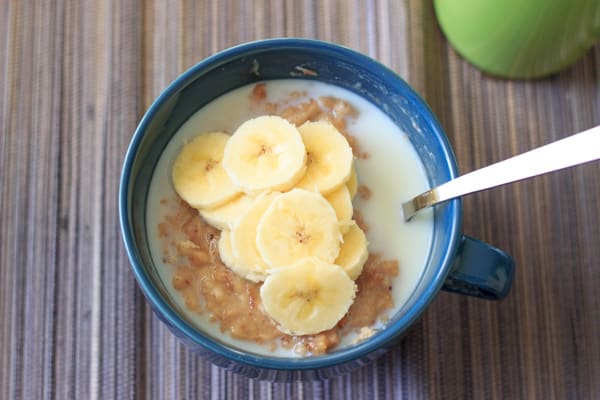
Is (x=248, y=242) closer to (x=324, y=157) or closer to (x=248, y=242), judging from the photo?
(x=248, y=242)

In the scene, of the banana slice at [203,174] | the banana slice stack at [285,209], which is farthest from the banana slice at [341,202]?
the banana slice at [203,174]

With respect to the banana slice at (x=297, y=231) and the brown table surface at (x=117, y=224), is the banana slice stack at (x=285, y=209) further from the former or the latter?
the brown table surface at (x=117, y=224)

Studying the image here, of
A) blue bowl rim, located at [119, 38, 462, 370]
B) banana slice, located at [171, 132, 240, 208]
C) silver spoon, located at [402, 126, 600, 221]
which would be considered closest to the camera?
silver spoon, located at [402, 126, 600, 221]

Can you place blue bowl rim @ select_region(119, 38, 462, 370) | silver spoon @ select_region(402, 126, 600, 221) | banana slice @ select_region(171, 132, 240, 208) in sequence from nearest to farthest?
silver spoon @ select_region(402, 126, 600, 221)
blue bowl rim @ select_region(119, 38, 462, 370)
banana slice @ select_region(171, 132, 240, 208)

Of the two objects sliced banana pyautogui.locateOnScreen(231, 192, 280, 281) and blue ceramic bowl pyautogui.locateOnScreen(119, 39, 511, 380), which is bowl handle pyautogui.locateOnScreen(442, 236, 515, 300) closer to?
blue ceramic bowl pyautogui.locateOnScreen(119, 39, 511, 380)

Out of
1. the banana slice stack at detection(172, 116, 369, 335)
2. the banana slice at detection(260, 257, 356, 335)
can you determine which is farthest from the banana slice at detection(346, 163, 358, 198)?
the banana slice at detection(260, 257, 356, 335)

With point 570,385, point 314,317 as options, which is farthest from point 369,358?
point 570,385

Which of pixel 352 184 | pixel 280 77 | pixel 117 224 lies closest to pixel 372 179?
pixel 352 184
